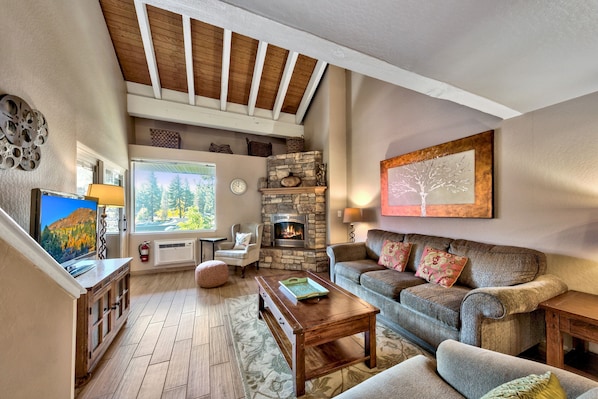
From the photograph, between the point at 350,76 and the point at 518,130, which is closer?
the point at 518,130

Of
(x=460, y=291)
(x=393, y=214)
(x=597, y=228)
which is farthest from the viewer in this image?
(x=393, y=214)

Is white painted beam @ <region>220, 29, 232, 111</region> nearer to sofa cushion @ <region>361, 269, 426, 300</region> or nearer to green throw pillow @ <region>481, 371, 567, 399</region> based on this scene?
sofa cushion @ <region>361, 269, 426, 300</region>

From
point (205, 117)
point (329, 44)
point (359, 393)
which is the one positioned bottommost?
point (359, 393)

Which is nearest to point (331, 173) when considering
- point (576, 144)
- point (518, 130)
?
point (518, 130)

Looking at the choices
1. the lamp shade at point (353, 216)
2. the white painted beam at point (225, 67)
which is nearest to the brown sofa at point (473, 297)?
the lamp shade at point (353, 216)

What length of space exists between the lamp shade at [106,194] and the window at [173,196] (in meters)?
2.05

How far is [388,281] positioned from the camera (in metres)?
2.38

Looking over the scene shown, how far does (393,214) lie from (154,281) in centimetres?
414

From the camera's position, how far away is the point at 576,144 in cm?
183

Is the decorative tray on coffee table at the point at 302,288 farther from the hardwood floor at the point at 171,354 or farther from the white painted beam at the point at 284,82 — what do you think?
the white painted beam at the point at 284,82

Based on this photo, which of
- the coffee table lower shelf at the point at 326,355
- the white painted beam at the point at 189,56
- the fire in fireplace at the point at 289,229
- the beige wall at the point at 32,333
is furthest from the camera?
the fire in fireplace at the point at 289,229

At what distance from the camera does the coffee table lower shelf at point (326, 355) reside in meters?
1.66

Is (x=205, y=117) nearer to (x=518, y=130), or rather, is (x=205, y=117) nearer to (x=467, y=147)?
(x=467, y=147)

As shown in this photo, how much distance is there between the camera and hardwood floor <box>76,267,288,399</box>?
1.57m
